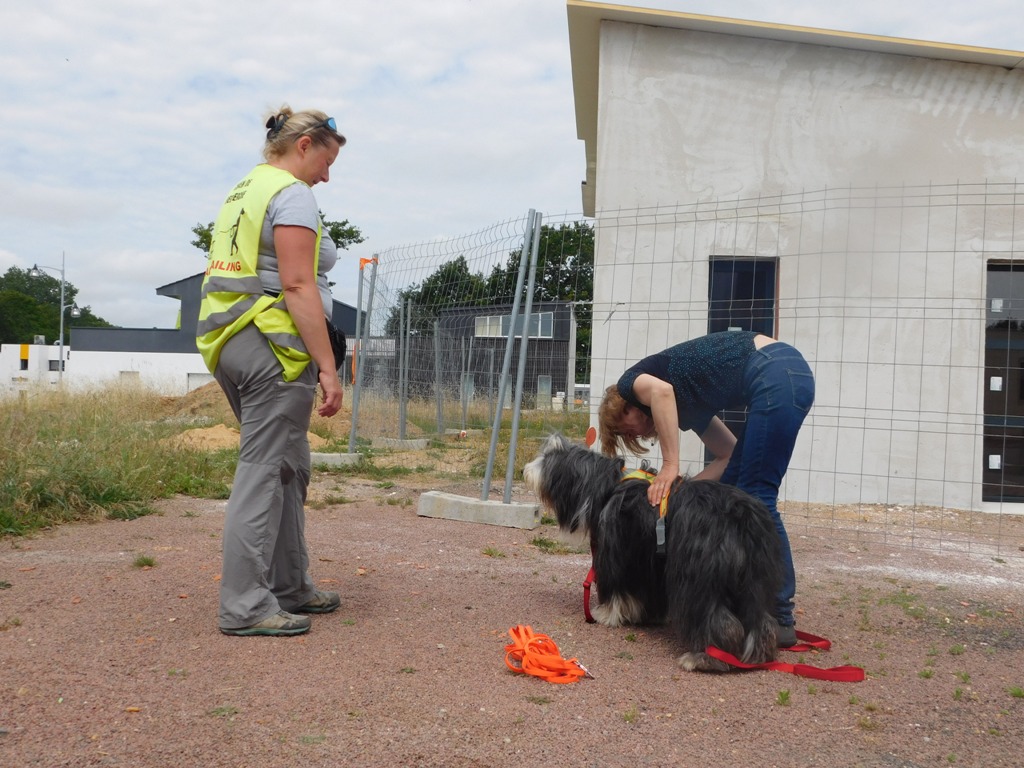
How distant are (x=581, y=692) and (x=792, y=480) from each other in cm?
601

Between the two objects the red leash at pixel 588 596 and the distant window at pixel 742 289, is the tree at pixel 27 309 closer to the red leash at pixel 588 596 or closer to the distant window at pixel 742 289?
the distant window at pixel 742 289

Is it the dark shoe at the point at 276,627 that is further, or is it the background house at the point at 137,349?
the background house at the point at 137,349

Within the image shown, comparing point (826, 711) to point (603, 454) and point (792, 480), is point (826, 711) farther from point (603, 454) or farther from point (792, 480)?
point (792, 480)

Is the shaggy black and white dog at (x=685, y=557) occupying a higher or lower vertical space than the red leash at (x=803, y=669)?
higher

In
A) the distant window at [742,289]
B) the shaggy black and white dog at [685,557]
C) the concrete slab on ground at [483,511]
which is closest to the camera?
the shaggy black and white dog at [685,557]

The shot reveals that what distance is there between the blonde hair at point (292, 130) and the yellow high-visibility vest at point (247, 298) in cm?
25

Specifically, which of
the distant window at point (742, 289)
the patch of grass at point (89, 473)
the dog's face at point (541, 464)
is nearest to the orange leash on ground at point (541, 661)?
the dog's face at point (541, 464)

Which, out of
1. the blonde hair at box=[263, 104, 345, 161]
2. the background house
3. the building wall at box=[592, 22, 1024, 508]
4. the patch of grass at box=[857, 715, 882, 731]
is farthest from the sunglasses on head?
the background house

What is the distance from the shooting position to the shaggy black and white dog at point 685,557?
353cm

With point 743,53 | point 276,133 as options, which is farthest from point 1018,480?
point 276,133

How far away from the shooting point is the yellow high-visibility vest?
3.58 m

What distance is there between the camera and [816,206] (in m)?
8.51

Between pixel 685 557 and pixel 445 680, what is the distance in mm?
1104

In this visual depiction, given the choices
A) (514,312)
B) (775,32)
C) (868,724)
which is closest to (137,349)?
(775,32)
